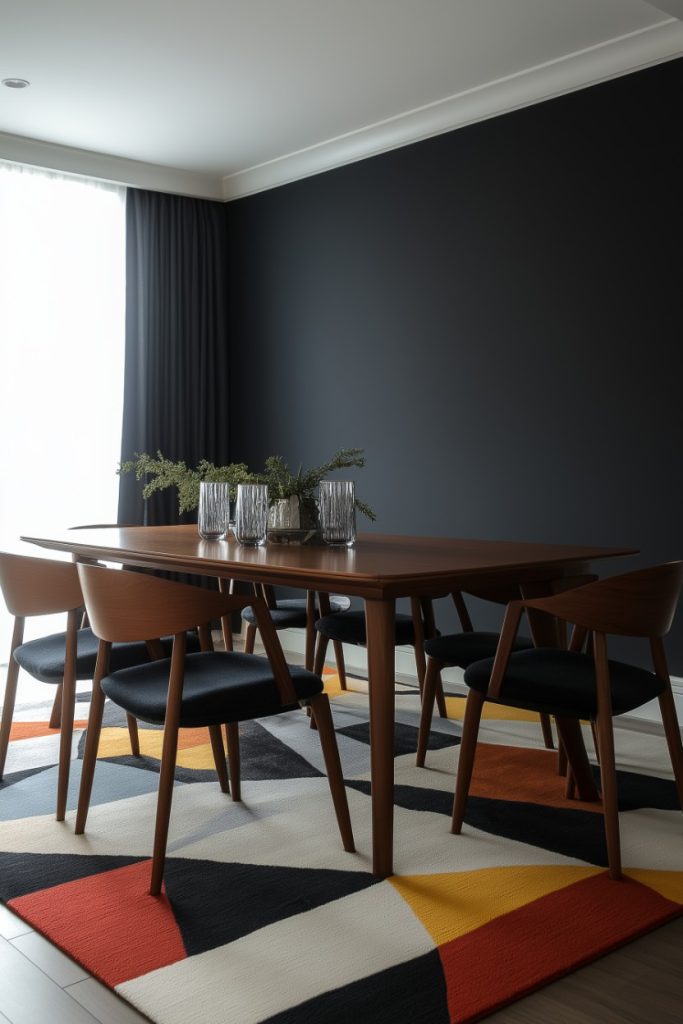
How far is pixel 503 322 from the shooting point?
4520mm

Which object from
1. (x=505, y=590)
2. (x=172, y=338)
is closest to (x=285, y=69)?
(x=172, y=338)

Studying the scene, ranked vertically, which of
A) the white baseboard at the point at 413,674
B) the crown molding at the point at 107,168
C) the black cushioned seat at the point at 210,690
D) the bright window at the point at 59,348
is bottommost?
the white baseboard at the point at 413,674

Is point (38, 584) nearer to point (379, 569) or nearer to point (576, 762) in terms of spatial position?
point (379, 569)

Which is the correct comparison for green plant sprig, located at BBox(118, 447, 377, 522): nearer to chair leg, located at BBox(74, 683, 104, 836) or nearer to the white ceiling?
chair leg, located at BBox(74, 683, 104, 836)

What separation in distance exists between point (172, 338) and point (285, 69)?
193 cm

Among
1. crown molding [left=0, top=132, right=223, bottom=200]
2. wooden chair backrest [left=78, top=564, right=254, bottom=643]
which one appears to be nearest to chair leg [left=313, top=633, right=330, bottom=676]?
wooden chair backrest [left=78, top=564, right=254, bottom=643]

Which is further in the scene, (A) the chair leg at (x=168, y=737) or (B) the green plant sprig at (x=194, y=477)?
(B) the green plant sprig at (x=194, y=477)

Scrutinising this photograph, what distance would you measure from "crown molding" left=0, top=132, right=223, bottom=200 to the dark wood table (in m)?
→ 2.79

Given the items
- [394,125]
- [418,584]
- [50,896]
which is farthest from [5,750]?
[394,125]

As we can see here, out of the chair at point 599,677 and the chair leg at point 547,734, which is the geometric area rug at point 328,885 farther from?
the chair at point 599,677

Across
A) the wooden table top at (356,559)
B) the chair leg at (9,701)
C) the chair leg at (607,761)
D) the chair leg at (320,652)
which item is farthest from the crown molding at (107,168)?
the chair leg at (607,761)

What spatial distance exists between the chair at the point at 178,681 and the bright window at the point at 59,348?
2.85 metres

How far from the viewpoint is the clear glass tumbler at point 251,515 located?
3082 millimetres

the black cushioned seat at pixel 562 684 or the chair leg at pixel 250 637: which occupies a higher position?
the black cushioned seat at pixel 562 684
